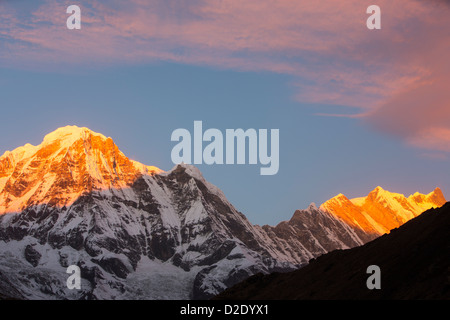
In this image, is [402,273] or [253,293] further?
[253,293]
